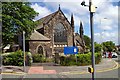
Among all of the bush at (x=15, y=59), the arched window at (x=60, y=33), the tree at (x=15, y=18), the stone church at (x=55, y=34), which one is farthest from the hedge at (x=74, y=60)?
the arched window at (x=60, y=33)

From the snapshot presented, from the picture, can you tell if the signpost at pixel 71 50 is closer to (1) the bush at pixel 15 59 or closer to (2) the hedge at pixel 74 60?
(2) the hedge at pixel 74 60

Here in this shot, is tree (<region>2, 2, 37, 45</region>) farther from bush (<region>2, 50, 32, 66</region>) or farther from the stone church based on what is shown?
the stone church

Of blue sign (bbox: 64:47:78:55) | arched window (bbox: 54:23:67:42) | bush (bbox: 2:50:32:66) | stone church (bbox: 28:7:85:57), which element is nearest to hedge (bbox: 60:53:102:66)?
blue sign (bbox: 64:47:78:55)

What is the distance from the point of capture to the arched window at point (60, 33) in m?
58.8

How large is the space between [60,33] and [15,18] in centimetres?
2723

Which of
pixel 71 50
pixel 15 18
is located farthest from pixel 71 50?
pixel 15 18

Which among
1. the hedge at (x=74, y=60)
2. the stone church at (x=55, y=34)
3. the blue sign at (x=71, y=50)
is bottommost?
the hedge at (x=74, y=60)

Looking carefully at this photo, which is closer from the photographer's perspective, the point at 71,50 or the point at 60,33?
the point at 71,50

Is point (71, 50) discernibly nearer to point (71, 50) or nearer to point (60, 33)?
point (71, 50)

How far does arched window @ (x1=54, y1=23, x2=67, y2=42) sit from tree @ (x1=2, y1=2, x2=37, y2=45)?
23943 mm

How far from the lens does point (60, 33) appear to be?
194 ft

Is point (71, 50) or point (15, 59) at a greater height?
point (71, 50)

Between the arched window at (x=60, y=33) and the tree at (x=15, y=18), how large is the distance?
2394 centimetres

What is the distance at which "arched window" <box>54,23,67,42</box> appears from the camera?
58.8 meters
